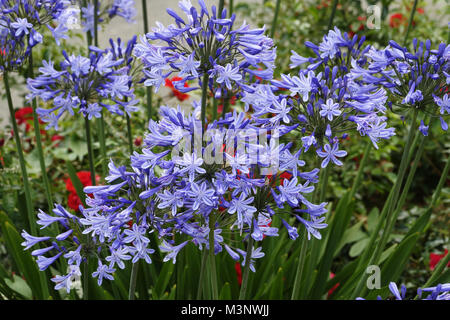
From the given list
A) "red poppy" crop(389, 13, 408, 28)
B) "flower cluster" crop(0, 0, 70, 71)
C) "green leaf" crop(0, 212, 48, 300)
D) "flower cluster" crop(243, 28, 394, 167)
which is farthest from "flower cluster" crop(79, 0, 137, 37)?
"red poppy" crop(389, 13, 408, 28)

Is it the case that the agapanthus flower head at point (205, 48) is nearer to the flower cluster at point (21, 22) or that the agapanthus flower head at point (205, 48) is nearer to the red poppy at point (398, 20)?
the flower cluster at point (21, 22)

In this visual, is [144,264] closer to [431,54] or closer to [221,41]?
[221,41]

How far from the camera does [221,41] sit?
1.69m

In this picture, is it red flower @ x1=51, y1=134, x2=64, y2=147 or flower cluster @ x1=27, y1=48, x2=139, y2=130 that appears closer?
flower cluster @ x1=27, y1=48, x2=139, y2=130

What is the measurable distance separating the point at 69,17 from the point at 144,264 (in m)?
1.34

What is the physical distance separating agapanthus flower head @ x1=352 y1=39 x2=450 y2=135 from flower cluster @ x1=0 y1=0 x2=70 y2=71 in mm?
1346

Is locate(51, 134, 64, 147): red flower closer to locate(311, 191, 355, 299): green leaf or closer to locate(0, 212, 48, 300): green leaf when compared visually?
locate(0, 212, 48, 300): green leaf

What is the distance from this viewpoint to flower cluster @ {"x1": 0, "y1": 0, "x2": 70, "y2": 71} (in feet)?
7.60

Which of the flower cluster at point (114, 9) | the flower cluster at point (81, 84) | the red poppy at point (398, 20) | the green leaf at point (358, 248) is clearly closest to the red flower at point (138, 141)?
the flower cluster at point (114, 9)

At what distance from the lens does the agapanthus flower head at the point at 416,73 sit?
1.89 metres

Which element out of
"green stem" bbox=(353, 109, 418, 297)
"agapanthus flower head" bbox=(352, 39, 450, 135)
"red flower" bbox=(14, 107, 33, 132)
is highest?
"agapanthus flower head" bbox=(352, 39, 450, 135)

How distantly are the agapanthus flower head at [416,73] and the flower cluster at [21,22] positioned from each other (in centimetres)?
135

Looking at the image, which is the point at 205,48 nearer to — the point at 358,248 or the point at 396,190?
the point at 396,190

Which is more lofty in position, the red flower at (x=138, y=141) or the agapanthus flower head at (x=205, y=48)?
the agapanthus flower head at (x=205, y=48)
